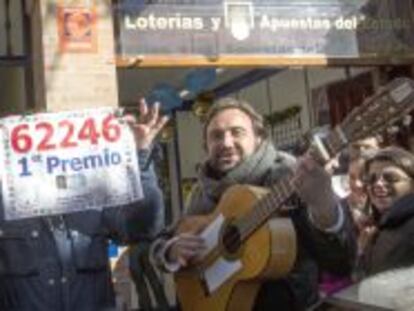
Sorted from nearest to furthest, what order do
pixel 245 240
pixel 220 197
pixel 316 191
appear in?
pixel 316 191, pixel 245 240, pixel 220 197

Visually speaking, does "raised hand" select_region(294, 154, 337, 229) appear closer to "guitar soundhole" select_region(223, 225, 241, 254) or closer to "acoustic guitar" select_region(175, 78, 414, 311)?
"acoustic guitar" select_region(175, 78, 414, 311)

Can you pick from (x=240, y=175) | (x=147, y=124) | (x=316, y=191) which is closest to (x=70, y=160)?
(x=147, y=124)

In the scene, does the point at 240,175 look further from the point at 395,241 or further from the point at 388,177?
the point at 395,241

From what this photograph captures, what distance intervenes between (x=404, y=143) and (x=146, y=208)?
4.64m

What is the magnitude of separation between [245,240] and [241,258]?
7 cm

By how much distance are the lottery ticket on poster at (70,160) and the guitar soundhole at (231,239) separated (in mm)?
449

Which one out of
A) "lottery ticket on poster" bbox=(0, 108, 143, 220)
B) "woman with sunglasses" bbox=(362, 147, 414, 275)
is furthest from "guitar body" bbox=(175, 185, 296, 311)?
"lottery ticket on poster" bbox=(0, 108, 143, 220)

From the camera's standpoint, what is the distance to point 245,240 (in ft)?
10.7

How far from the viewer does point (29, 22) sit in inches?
263

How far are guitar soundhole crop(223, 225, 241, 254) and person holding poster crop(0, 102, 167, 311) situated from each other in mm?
362

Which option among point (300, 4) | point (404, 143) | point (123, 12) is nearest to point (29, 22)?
point (123, 12)

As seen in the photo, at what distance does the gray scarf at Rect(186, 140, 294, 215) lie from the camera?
326 centimetres

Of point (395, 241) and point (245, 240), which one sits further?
point (245, 240)

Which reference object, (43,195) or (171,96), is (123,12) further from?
(43,195)
